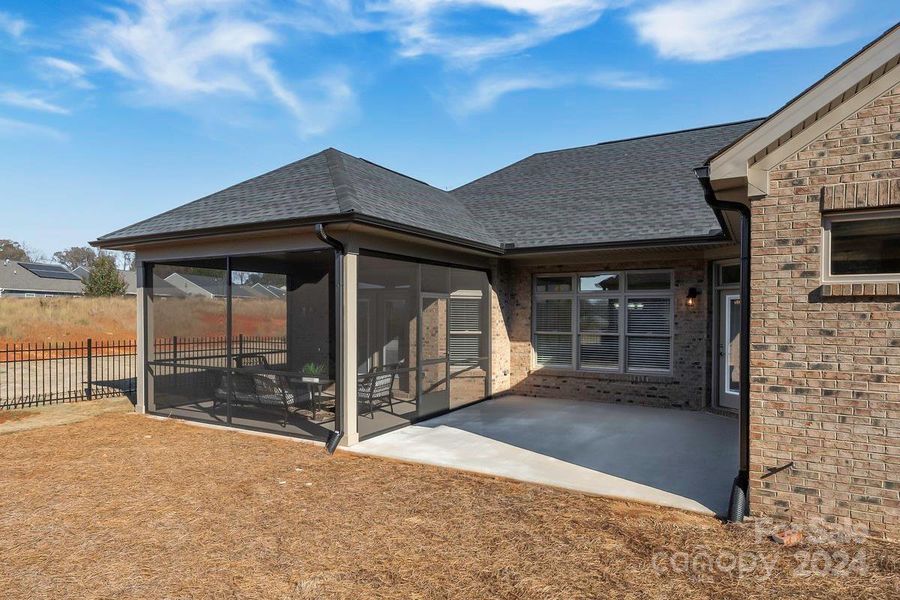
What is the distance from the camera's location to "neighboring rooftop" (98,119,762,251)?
8320 mm

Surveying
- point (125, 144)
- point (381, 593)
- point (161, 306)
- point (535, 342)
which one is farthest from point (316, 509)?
point (125, 144)

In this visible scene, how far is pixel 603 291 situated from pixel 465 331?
120 inches

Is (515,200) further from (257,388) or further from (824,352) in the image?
(824,352)

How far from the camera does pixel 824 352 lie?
4566mm

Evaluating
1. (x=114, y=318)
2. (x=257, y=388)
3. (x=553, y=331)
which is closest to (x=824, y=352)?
(x=553, y=331)

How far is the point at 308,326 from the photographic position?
330 inches

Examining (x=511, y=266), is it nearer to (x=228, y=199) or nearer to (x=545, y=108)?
(x=228, y=199)

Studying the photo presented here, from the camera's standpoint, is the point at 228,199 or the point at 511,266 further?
the point at 511,266

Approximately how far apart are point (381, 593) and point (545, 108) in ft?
Answer: 53.8

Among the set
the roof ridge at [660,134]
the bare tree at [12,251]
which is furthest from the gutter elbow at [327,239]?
the bare tree at [12,251]

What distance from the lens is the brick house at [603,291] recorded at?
4.48m

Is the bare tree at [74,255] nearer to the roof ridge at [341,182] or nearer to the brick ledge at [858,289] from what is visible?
the roof ridge at [341,182]

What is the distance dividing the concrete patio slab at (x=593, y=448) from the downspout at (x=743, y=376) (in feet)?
0.85

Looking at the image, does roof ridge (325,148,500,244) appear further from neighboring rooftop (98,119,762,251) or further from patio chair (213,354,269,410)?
patio chair (213,354,269,410)
